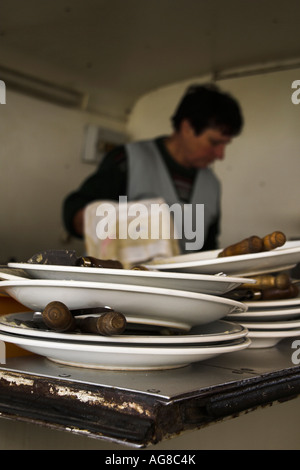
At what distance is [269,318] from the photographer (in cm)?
83

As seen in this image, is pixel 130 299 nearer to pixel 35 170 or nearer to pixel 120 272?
pixel 120 272

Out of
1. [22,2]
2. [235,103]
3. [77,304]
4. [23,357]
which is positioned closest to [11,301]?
[23,357]

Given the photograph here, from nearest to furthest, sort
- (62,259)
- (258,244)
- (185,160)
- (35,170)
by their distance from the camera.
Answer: (62,259)
(258,244)
(35,170)
(185,160)

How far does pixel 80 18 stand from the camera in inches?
59.4

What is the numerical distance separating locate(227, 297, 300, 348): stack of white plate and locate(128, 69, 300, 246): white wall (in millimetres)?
769

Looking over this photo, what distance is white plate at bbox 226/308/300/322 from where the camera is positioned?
796 mm

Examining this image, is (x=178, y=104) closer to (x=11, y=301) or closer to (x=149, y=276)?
(x=11, y=301)

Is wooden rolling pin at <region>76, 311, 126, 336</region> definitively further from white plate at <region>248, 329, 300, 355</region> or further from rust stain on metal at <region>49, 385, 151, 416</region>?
white plate at <region>248, 329, 300, 355</region>

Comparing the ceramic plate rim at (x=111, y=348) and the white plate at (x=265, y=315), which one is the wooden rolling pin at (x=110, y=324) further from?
the white plate at (x=265, y=315)

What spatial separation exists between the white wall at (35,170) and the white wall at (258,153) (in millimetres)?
317

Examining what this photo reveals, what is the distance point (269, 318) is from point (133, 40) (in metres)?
1.09

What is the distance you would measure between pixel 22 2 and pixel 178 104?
2.38 ft

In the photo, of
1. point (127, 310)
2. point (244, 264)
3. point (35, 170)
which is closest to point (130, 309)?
point (127, 310)

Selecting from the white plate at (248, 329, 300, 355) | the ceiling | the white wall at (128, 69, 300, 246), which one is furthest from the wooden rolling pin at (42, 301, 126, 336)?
the white wall at (128, 69, 300, 246)
